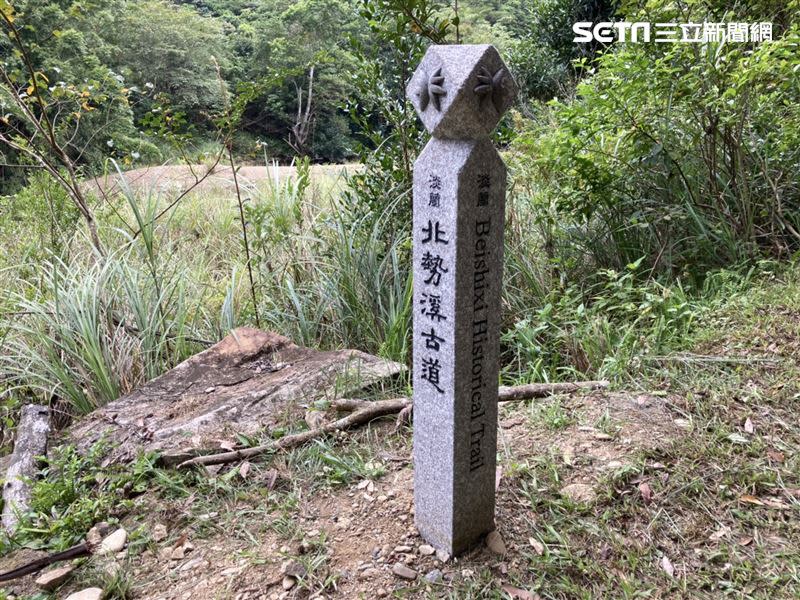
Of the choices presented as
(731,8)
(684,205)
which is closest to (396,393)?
(684,205)

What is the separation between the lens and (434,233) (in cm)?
152

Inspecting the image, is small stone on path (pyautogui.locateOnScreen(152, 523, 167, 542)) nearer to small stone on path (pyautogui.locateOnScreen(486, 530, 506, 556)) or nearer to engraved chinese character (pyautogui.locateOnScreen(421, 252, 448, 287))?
small stone on path (pyautogui.locateOnScreen(486, 530, 506, 556))

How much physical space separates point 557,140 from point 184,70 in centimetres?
1629

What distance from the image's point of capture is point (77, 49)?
1168 centimetres

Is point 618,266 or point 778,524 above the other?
point 618,266

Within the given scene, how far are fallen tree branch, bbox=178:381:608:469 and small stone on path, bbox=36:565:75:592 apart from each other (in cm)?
55

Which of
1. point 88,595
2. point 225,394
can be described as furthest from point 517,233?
point 88,595

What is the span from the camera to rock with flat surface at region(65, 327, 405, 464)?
8.27 feet

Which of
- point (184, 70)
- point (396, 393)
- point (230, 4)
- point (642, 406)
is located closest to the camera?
point (642, 406)

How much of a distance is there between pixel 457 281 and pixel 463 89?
47cm

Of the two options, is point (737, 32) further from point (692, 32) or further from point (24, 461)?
point (24, 461)

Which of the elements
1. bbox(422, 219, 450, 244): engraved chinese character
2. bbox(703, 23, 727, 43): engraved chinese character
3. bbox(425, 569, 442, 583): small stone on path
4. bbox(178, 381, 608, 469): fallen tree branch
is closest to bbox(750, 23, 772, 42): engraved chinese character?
bbox(703, 23, 727, 43): engraved chinese character

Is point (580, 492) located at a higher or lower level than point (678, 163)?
lower

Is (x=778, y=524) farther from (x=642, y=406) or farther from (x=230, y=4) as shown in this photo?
(x=230, y=4)
